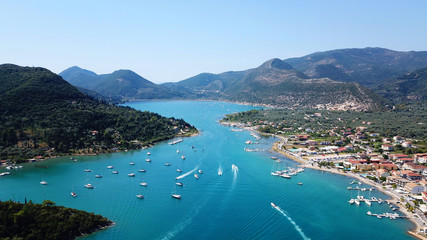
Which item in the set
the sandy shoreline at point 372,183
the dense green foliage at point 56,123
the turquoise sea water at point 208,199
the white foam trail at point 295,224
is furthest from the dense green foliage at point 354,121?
the white foam trail at point 295,224

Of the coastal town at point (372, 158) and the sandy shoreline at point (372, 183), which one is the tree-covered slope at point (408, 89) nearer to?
the coastal town at point (372, 158)

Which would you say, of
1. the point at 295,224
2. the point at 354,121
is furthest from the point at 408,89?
the point at 295,224

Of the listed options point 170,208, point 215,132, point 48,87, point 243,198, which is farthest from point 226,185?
point 48,87

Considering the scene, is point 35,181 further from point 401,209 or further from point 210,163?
point 401,209

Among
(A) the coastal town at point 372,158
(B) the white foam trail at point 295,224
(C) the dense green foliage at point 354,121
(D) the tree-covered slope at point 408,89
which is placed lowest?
(B) the white foam trail at point 295,224

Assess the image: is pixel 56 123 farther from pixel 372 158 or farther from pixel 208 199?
pixel 372 158

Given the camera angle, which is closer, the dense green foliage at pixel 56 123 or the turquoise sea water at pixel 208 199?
the turquoise sea water at pixel 208 199

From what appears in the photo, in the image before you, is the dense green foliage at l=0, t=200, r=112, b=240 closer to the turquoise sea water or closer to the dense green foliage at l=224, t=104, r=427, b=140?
the turquoise sea water

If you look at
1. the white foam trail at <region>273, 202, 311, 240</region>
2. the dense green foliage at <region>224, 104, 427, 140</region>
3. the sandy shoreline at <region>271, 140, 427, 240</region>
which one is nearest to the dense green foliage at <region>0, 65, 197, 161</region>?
the dense green foliage at <region>224, 104, 427, 140</region>
